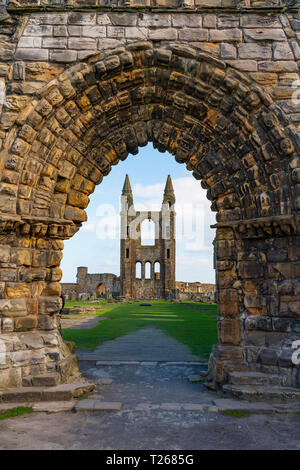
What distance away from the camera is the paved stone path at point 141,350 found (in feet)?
26.8

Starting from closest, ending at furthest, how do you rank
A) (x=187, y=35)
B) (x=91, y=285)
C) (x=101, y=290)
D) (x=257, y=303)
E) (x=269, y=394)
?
(x=269, y=394) < (x=257, y=303) < (x=187, y=35) < (x=91, y=285) < (x=101, y=290)

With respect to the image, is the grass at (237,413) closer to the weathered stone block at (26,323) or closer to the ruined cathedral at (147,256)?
the weathered stone block at (26,323)

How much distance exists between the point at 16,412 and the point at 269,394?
11.3 feet

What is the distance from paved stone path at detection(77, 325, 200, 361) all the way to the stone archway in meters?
2.13

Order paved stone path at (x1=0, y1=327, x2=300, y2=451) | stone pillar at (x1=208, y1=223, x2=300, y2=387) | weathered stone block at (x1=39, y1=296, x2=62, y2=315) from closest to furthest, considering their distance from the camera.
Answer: paved stone path at (x1=0, y1=327, x2=300, y2=451) → stone pillar at (x1=208, y1=223, x2=300, y2=387) → weathered stone block at (x1=39, y1=296, x2=62, y2=315)

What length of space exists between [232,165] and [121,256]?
52143 millimetres

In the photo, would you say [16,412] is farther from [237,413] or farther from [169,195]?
[169,195]

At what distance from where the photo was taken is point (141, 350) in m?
9.07

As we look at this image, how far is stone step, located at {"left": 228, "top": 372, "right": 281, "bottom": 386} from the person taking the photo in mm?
5477

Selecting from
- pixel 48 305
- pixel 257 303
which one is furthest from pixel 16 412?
pixel 257 303

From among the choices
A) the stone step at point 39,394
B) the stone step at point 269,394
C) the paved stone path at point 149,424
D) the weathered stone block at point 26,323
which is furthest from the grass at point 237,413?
the weathered stone block at point 26,323

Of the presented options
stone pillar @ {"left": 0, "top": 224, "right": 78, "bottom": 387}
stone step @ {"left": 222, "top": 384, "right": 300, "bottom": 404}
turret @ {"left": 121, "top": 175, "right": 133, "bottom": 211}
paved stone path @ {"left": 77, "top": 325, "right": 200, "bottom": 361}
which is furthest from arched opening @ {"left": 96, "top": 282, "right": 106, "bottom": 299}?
stone step @ {"left": 222, "top": 384, "right": 300, "bottom": 404}

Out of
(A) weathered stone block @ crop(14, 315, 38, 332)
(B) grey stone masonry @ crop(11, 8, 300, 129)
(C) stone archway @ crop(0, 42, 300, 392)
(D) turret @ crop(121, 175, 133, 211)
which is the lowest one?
(A) weathered stone block @ crop(14, 315, 38, 332)

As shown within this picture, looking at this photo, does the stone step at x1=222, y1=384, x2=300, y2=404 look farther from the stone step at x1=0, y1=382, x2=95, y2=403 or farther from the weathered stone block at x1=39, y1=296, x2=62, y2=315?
the weathered stone block at x1=39, y1=296, x2=62, y2=315
